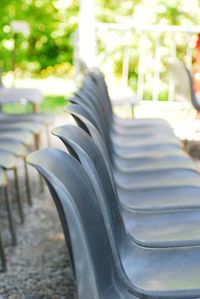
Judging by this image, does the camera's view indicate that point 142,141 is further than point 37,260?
Yes

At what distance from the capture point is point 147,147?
137 inches

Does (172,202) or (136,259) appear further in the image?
(172,202)

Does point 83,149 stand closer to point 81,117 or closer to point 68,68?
point 81,117

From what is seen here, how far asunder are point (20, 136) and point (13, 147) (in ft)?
0.93

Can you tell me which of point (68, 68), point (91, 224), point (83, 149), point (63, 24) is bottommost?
point (68, 68)

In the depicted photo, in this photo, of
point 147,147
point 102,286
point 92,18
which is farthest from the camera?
point 92,18

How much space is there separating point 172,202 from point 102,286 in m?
0.99

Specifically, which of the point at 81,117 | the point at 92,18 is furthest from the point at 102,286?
the point at 92,18

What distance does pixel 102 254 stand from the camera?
4.86 ft

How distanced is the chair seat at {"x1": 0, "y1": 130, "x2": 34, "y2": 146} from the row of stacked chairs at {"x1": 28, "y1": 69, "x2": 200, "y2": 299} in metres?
0.61

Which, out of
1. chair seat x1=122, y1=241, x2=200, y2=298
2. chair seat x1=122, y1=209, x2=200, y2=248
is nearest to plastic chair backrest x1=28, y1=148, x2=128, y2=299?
chair seat x1=122, y1=241, x2=200, y2=298

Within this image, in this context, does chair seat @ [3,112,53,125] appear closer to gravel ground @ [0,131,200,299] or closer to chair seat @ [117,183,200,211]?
gravel ground @ [0,131,200,299]

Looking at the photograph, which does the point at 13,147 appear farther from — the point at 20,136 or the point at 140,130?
the point at 140,130

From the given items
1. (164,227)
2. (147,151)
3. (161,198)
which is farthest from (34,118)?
(164,227)
